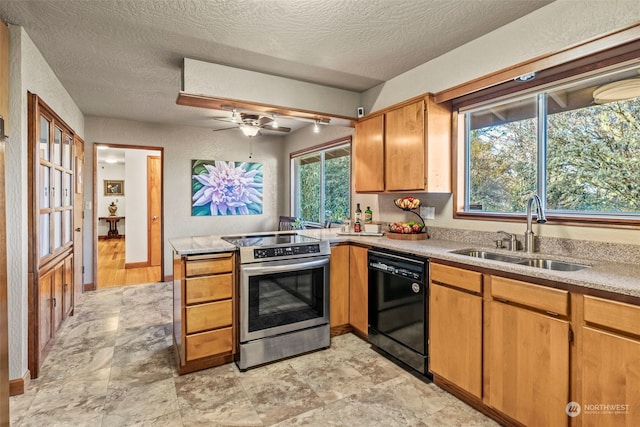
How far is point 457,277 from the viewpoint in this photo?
2066 millimetres

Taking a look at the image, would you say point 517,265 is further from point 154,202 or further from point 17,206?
point 154,202

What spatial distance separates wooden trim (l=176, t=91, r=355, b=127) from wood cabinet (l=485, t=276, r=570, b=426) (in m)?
2.30

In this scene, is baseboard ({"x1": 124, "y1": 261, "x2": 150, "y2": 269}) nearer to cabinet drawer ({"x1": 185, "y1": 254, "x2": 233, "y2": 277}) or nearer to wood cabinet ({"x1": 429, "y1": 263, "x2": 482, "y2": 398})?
cabinet drawer ({"x1": 185, "y1": 254, "x2": 233, "y2": 277})

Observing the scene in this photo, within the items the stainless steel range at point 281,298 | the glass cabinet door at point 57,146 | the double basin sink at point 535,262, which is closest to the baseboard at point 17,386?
the stainless steel range at point 281,298

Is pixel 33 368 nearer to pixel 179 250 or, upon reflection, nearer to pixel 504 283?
pixel 179 250

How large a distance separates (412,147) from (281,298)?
1.69m

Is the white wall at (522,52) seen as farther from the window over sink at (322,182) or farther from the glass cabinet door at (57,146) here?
the glass cabinet door at (57,146)

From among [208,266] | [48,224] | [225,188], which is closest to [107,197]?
[225,188]

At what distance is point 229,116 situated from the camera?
443 centimetres

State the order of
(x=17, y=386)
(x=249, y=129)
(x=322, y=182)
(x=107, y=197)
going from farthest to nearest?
(x=107, y=197)
(x=322, y=182)
(x=249, y=129)
(x=17, y=386)

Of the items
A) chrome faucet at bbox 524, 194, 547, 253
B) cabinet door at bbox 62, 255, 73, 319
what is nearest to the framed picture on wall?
cabinet door at bbox 62, 255, 73, 319

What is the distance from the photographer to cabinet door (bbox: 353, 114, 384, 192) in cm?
318

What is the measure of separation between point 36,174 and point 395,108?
2932mm

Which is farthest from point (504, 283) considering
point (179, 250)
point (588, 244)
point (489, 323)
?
point (179, 250)
